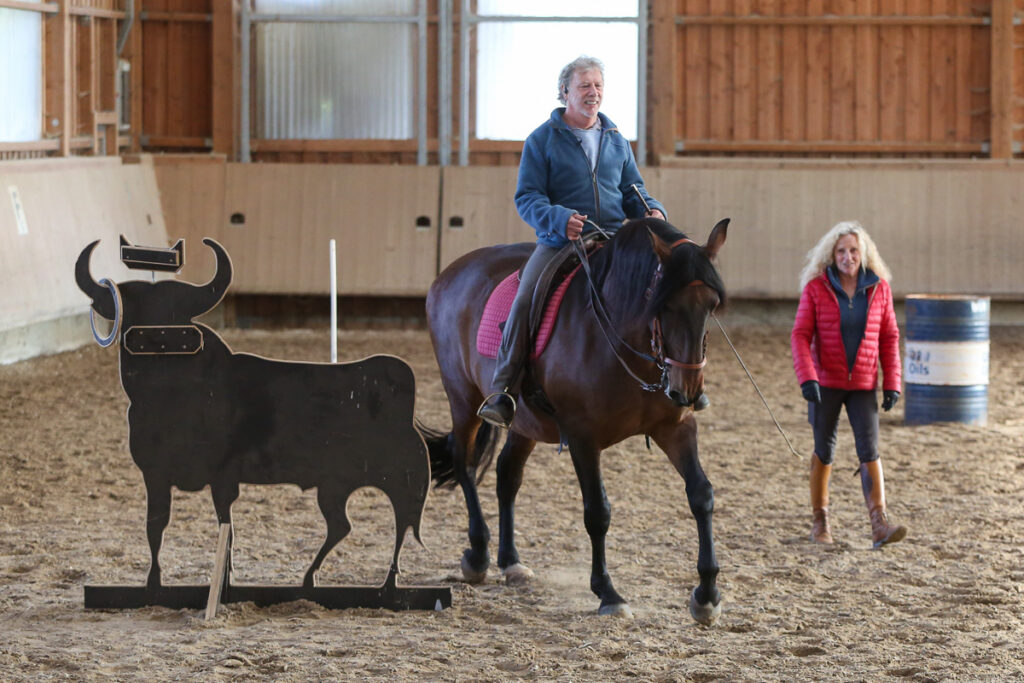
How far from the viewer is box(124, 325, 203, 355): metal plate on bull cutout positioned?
550 cm

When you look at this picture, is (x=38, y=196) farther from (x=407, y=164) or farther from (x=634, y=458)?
(x=634, y=458)

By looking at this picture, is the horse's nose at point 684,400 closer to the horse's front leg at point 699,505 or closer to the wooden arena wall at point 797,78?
the horse's front leg at point 699,505

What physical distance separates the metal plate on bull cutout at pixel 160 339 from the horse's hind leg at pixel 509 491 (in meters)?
1.60

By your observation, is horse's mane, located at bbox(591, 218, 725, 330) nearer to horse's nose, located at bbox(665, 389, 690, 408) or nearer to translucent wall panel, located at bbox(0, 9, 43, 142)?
horse's nose, located at bbox(665, 389, 690, 408)

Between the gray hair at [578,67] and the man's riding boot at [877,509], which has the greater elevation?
the gray hair at [578,67]

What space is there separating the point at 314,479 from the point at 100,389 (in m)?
6.56

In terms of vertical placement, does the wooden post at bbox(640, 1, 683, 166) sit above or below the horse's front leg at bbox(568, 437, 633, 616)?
above

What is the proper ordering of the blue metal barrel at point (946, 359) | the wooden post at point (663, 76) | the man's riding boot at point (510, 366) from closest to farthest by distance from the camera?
the man's riding boot at point (510, 366)
the blue metal barrel at point (946, 359)
the wooden post at point (663, 76)

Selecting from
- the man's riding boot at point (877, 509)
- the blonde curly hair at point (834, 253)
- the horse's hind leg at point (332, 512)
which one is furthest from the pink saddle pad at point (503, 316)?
the man's riding boot at point (877, 509)

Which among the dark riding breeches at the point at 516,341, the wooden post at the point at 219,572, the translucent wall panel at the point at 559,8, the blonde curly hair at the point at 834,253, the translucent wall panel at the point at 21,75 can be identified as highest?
the translucent wall panel at the point at 559,8

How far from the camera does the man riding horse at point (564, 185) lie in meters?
5.69

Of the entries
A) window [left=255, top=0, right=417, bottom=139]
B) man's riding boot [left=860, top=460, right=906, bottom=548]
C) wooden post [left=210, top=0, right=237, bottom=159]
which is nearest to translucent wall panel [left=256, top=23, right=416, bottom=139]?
window [left=255, top=0, right=417, bottom=139]

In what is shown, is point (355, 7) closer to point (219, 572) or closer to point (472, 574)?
point (472, 574)

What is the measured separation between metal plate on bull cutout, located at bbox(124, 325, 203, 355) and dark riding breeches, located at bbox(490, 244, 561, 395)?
1.29 m
